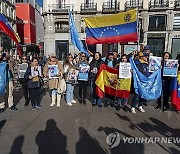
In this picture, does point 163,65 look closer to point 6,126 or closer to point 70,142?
point 70,142

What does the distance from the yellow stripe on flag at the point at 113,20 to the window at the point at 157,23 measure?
76.2 feet

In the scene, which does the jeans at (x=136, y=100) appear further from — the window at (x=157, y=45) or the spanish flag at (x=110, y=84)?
the window at (x=157, y=45)

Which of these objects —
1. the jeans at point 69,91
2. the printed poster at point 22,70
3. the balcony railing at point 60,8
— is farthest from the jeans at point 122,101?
the balcony railing at point 60,8

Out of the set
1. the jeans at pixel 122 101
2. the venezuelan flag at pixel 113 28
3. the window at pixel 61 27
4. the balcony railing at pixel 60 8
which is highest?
the balcony railing at pixel 60 8

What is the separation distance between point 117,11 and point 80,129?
27.2 metres

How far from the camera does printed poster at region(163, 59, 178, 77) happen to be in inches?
252

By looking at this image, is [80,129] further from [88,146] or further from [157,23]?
[157,23]

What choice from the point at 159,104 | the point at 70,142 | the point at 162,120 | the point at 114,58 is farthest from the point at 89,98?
the point at 70,142

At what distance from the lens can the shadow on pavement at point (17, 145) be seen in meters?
3.98

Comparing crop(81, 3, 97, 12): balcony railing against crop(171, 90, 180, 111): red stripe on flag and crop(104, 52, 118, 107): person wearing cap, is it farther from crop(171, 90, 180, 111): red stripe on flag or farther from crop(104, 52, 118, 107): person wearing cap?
crop(171, 90, 180, 111): red stripe on flag

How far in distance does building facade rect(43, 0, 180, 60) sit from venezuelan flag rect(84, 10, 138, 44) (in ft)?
65.3

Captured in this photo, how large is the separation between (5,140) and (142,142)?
2793 mm

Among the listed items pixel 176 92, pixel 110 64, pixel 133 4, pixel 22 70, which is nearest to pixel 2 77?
pixel 22 70

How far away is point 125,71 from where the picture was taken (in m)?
6.39
